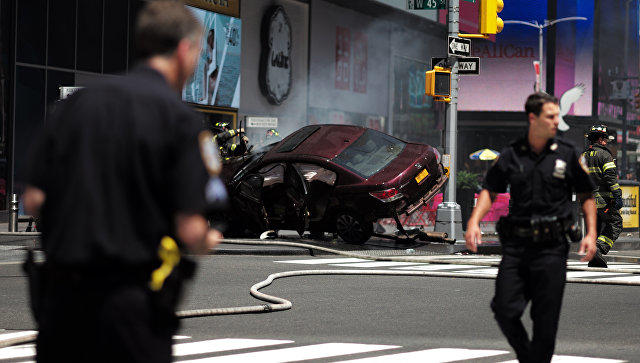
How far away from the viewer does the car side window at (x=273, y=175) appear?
17609 mm

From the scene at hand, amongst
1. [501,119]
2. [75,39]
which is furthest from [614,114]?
[75,39]

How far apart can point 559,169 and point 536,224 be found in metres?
0.35

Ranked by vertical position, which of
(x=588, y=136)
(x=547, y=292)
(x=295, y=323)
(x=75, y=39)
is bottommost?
(x=295, y=323)

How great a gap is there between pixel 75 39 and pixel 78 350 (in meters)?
25.2

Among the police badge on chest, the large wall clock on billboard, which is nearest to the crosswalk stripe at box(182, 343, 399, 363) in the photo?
the police badge on chest

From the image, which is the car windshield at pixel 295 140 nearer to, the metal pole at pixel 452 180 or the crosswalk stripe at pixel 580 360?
the metal pole at pixel 452 180

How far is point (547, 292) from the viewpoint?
599cm

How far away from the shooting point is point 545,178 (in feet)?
20.4

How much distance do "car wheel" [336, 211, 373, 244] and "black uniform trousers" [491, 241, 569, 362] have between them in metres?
11.2

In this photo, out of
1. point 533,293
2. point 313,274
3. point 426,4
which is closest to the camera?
point 533,293

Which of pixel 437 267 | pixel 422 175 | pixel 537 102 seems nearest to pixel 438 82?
pixel 422 175

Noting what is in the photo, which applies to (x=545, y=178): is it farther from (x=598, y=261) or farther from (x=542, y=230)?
(x=598, y=261)

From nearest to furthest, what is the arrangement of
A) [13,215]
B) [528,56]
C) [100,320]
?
[100,320], [13,215], [528,56]

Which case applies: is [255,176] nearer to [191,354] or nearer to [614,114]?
[191,354]
